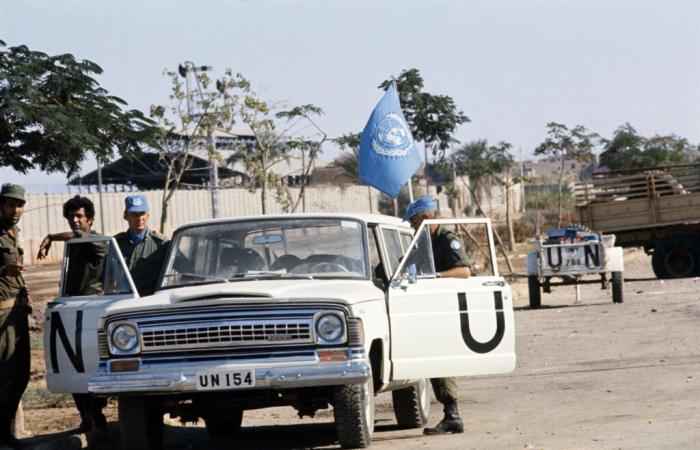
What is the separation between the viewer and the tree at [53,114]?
1138 cm

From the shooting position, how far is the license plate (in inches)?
340

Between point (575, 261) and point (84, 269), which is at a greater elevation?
point (575, 261)

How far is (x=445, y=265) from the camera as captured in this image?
1055cm

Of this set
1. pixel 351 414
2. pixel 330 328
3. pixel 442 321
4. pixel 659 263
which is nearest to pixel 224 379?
pixel 330 328

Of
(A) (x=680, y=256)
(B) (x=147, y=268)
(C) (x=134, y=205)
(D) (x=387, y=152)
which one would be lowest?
(B) (x=147, y=268)

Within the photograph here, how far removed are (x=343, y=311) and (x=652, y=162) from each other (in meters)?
64.6

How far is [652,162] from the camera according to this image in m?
71.1

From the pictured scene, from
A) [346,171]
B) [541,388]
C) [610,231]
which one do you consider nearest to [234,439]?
[541,388]

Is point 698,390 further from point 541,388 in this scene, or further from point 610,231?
point 610,231

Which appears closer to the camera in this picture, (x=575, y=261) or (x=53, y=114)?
(x=53, y=114)

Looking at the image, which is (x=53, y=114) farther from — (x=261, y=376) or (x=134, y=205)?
(x=261, y=376)

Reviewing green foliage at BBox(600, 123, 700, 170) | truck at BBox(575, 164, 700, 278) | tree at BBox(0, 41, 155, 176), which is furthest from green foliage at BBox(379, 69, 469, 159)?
green foliage at BBox(600, 123, 700, 170)

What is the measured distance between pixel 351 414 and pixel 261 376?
688 mm

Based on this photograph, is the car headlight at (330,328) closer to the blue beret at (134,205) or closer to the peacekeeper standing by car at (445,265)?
the peacekeeper standing by car at (445,265)
